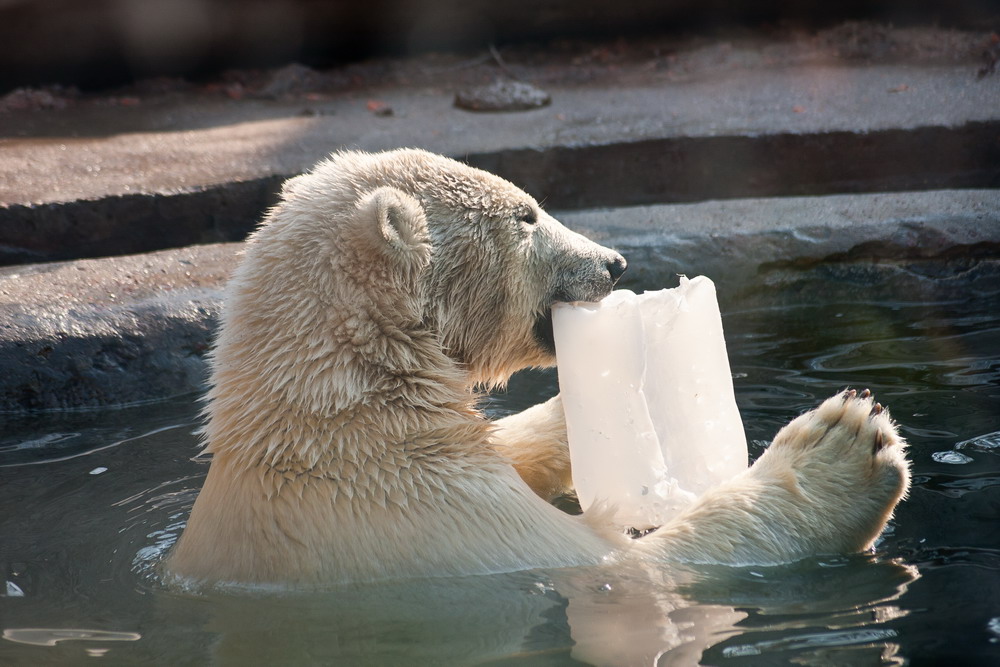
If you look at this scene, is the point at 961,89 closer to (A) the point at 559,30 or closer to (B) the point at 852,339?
(B) the point at 852,339

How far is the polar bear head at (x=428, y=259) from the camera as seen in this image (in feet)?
8.42

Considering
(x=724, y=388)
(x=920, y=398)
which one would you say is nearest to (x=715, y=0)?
(x=920, y=398)

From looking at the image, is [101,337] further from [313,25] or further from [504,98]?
[313,25]

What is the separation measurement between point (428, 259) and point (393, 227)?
17 centimetres

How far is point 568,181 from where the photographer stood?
604cm

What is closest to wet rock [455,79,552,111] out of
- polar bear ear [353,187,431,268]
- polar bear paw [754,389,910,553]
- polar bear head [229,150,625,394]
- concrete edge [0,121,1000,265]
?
concrete edge [0,121,1000,265]

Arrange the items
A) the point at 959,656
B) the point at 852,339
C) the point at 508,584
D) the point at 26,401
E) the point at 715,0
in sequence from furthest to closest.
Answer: the point at 715,0 → the point at 852,339 → the point at 26,401 → the point at 508,584 → the point at 959,656

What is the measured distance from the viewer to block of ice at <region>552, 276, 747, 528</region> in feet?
9.37

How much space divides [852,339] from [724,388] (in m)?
1.66

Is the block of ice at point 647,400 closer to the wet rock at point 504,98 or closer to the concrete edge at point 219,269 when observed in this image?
the concrete edge at point 219,269

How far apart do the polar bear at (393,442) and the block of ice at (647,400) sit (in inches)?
6.8

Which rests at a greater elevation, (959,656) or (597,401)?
(597,401)

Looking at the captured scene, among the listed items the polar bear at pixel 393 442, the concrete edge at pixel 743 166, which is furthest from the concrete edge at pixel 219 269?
the polar bear at pixel 393 442

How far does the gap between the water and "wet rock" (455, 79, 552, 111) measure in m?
3.77
